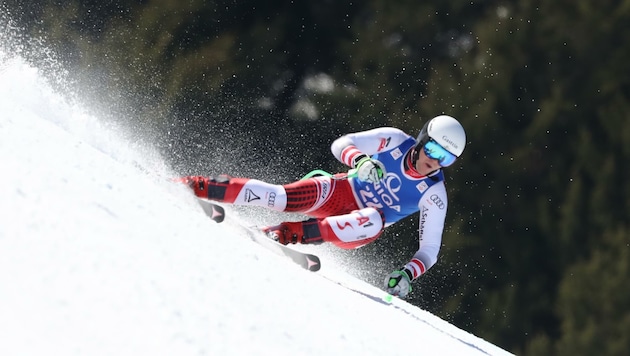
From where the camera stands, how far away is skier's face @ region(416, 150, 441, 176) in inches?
200

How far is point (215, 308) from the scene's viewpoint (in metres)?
2.50

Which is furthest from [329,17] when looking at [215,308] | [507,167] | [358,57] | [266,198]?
[215,308]

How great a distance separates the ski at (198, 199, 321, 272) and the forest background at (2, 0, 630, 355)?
28.3 ft

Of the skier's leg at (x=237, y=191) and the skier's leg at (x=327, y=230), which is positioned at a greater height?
the skier's leg at (x=237, y=191)

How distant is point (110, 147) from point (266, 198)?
0.73 metres

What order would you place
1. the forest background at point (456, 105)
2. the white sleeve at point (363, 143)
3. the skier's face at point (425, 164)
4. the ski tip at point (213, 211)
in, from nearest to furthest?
1. the ski tip at point (213, 211)
2. the white sleeve at point (363, 143)
3. the skier's face at point (425, 164)
4. the forest background at point (456, 105)

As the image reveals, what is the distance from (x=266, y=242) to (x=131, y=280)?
1.97 metres

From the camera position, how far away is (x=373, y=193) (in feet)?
17.1

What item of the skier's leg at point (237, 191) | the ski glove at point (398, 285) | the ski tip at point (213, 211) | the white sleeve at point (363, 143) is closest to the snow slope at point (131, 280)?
the ski tip at point (213, 211)

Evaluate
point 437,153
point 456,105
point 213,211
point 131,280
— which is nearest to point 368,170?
point 437,153

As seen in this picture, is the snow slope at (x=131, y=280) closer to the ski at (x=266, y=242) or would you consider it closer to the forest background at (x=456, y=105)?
the ski at (x=266, y=242)

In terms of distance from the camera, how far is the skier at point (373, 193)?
15.4ft

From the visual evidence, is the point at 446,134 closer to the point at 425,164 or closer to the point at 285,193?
the point at 425,164

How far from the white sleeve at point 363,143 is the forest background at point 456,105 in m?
7.94
